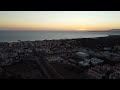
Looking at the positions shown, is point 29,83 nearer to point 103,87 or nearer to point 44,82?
point 44,82

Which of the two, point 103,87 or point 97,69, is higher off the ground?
point 103,87

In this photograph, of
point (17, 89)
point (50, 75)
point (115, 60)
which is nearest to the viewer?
point (17, 89)

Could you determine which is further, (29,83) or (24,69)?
(24,69)

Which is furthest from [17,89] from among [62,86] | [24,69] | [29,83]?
[24,69]
